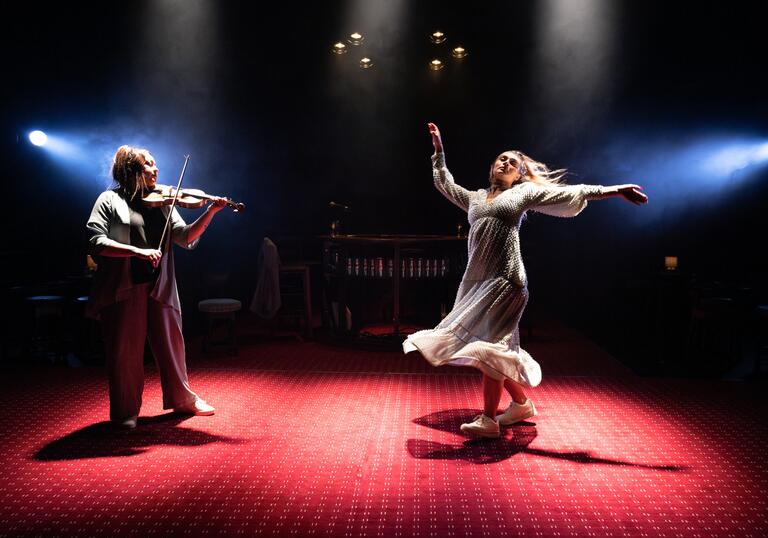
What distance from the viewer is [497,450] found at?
3.07 metres

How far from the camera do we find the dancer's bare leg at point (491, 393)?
317 centimetres

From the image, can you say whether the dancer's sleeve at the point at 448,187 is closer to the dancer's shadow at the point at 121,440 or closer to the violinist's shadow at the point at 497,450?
the violinist's shadow at the point at 497,450

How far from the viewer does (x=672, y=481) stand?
2.69 meters

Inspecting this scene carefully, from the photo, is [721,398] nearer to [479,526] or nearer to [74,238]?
[479,526]

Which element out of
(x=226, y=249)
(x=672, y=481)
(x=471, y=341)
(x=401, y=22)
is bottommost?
(x=672, y=481)

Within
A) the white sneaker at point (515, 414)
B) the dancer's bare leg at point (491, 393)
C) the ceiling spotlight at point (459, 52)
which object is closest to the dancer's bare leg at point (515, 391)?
the white sneaker at point (515, 414)

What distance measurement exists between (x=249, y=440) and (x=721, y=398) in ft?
10.9

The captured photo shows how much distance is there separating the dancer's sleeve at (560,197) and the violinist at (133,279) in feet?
5.84

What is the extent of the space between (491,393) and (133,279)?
2.13 metres

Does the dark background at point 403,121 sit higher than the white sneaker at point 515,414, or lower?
higher

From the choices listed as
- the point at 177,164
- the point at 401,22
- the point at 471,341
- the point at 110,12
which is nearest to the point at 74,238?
the point at 177,164

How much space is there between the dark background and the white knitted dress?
3.36m

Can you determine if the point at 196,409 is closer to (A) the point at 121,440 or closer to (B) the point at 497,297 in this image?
(A) the point at 121,440

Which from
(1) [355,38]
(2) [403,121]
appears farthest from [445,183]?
(2) [403,121]
